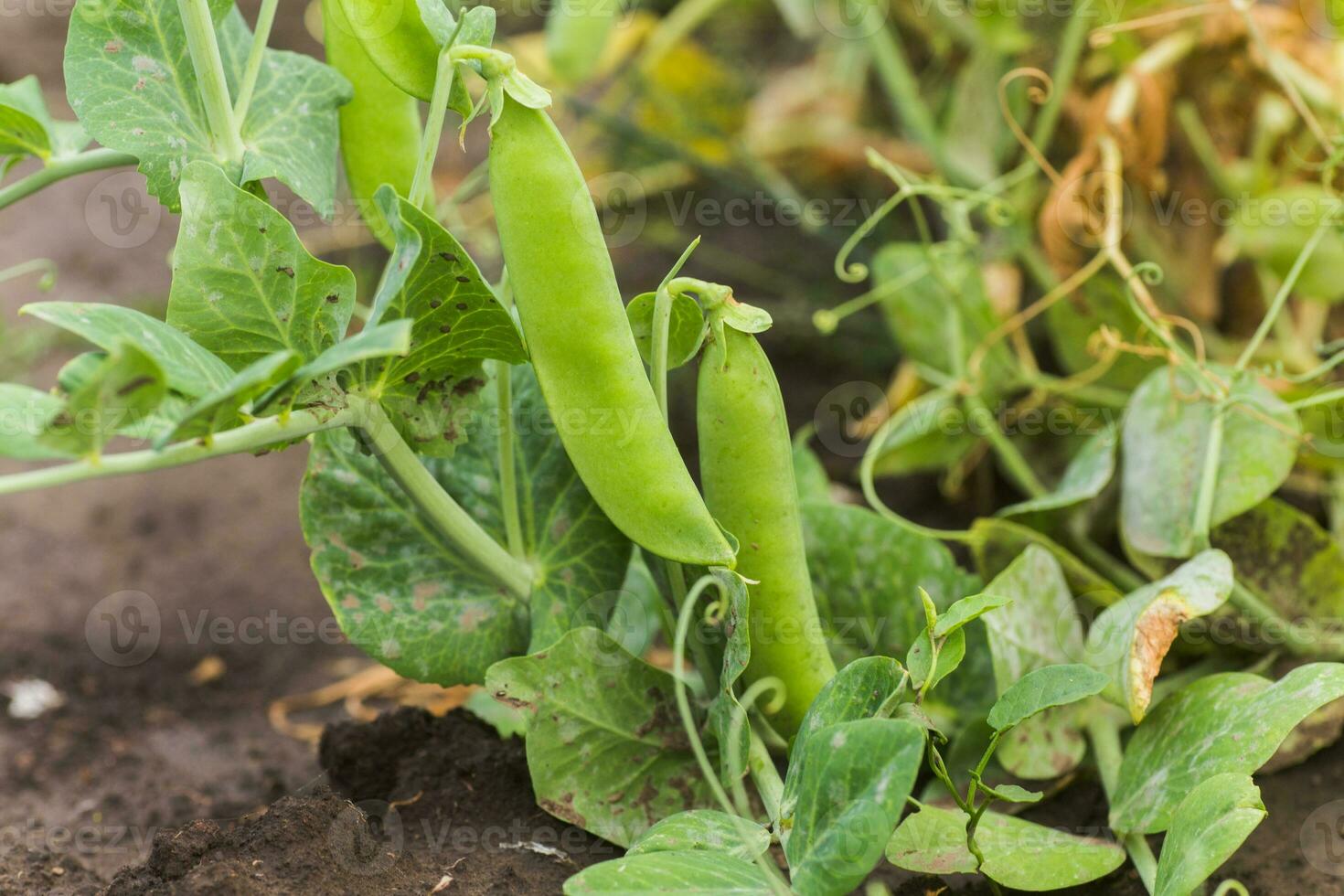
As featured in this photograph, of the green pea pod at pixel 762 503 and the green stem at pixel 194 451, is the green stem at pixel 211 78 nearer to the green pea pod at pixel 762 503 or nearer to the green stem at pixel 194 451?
the green stem at pixel 194 451

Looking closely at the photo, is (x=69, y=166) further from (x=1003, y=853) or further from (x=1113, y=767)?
(x=1113, y=767)

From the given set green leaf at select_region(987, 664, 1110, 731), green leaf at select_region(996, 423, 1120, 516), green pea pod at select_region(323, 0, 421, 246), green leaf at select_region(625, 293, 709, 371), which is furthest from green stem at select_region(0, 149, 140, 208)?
green leaf at select_region(996, 423, 1120, 516)

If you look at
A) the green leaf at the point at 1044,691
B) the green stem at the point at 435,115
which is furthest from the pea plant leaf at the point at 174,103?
the green leaf at the point at 1044,691

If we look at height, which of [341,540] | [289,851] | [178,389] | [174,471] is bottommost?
[174,471]

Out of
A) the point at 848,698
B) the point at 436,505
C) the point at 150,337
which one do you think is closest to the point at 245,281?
the point at 150,337

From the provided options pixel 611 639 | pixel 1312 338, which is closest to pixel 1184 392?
pixel 1312 338

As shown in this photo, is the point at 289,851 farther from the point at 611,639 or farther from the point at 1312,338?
the point at 1312,338
